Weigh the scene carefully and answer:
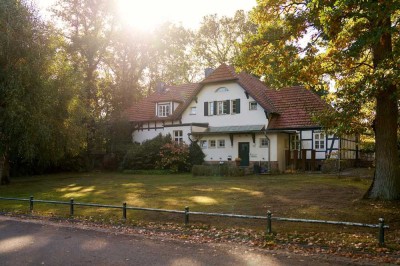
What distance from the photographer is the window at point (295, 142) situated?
107ft

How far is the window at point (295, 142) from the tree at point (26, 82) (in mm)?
18229

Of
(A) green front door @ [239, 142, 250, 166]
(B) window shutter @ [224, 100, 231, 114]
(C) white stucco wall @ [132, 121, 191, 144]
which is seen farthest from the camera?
(C) white stucco wall @ [132, 121, 191, 144]

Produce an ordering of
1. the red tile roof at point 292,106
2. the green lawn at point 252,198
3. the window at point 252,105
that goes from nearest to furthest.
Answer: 1. the green lawn at point 252,198
2. the red tile roof at point 292,106
3. the window at point 252,105

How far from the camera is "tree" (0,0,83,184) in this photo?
72.0 ft

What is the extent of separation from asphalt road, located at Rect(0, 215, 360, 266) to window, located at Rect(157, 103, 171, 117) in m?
28.7

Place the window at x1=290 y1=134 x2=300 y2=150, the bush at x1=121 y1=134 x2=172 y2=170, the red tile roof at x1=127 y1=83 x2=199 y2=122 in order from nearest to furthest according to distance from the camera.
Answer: the window at x1=290 y1=134 x2=300 y2=150 → the bush at x1=121 y1=134 x2=172 y2=170 → the red tile roof at x1=127 y1=83 x2=199 y2=122

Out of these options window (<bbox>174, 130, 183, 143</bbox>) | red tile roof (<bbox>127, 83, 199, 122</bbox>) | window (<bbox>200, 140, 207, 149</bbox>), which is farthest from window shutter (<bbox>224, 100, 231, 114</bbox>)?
window (<bbox>174, 130, 183, 143</bbox>)

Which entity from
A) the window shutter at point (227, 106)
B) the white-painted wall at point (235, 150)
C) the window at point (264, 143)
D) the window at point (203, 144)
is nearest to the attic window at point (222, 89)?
A: the window shutter at point (227, 106)

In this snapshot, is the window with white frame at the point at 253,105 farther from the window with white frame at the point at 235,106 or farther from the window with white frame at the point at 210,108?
the window with white frame at the point at 210,108

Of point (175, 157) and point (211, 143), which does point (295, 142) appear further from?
point (175, 157)

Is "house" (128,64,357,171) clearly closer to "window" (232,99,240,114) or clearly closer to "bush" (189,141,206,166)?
"window" (232,99,240,114)

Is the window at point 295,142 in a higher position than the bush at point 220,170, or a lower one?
higher

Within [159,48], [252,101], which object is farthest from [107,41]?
[252,101]

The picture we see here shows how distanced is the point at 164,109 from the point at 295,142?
1395 cm
